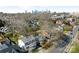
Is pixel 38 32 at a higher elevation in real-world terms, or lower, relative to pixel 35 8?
lower

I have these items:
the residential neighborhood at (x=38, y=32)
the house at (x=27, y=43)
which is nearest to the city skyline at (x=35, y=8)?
the residential neighborhood at (x=38, y=32)

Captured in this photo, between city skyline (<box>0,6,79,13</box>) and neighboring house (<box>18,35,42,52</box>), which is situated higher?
city skyline (<box>0,6,79,13</box>)

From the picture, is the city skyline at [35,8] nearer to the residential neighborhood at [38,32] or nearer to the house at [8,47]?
the residential neighborhood at [38,32]

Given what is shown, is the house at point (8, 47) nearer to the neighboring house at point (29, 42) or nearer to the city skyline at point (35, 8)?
the neighboring house at point (29, 42)

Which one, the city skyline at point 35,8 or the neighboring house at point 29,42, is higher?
the city skyline at point 35,8

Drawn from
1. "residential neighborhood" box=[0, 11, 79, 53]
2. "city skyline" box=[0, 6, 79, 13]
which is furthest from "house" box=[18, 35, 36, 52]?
"city skyline" box=[0, 6, 79, 13]

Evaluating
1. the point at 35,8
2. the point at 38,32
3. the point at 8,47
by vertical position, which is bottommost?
the point at 8,47

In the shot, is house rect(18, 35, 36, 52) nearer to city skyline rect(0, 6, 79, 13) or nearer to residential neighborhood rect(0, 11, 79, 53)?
residential neighborhood rect(0, 11, 79, 53)

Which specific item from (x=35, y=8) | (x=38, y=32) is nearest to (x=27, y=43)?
(x=38, y=32)

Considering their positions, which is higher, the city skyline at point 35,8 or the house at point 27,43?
the city skyline at point 35,8

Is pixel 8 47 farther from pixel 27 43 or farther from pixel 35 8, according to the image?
pixel 35 8

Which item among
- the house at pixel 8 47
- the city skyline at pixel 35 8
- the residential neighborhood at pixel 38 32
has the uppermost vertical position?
the city skyline at pixel 35 8

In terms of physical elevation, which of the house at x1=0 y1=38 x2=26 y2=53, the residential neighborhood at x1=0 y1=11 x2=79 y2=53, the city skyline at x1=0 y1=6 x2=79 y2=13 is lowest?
the house at x1=0 y1=38 x2=26 y2=53
